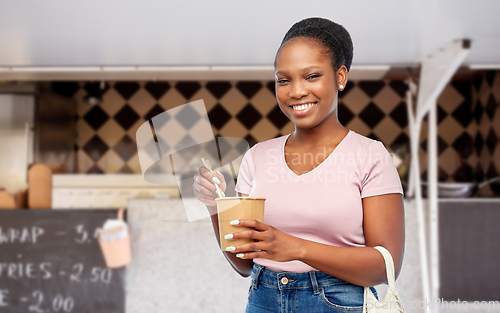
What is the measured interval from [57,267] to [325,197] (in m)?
2.08

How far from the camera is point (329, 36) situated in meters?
0.68

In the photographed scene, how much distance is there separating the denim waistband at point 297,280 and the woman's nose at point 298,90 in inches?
11.1

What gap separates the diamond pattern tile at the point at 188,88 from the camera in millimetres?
3459

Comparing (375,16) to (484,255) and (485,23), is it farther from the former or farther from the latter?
(484,255)

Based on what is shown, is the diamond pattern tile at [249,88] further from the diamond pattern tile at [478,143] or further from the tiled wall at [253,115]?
the diamond pattern tile at [478,143]

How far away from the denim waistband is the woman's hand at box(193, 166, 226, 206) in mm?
151

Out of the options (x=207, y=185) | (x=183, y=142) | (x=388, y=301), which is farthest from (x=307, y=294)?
(x=183, y=142)

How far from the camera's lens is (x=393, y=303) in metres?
0.68

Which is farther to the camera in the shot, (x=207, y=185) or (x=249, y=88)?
(x=249, y=88)

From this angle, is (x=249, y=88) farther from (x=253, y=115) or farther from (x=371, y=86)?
(x=371, y=86)

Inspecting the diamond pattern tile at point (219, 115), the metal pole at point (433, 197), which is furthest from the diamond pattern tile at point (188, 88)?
the metal pole at point (433, 197)

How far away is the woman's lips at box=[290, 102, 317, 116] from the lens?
68cm

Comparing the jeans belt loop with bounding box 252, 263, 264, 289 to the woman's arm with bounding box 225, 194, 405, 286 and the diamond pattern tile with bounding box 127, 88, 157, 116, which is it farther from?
the diamond pattern tile with bounding box 127, 88, 157, 116

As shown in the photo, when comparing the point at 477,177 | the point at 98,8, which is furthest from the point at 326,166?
the point at 477,177
